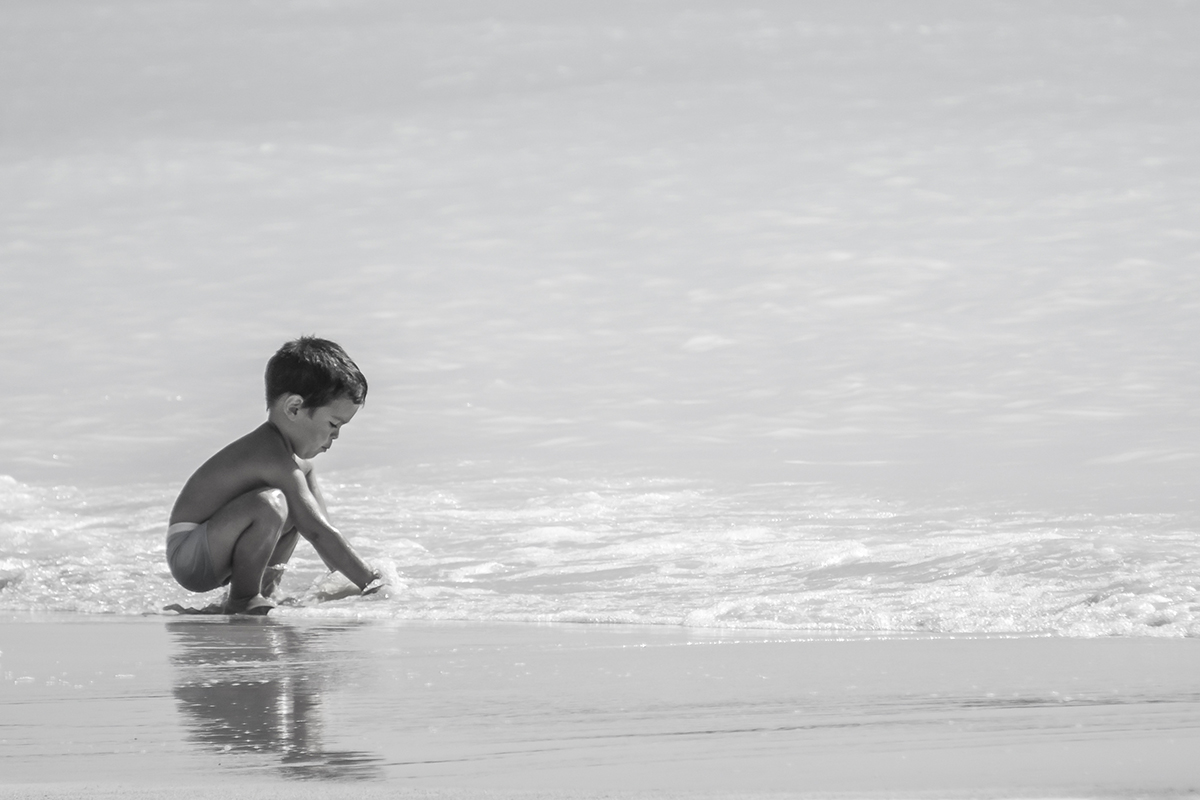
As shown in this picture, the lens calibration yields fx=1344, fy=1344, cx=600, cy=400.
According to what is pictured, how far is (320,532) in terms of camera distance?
4.75m

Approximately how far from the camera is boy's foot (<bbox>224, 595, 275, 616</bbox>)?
4727mm

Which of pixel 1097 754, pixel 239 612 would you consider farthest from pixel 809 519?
pixel 1097 754

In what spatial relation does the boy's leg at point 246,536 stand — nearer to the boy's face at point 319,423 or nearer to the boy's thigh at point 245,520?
the boy's thigh at point 245,520

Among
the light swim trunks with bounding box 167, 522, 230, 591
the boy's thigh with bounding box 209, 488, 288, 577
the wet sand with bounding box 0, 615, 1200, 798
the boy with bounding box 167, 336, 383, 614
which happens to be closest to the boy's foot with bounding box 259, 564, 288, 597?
the boy with bounding box 167, 336, 383, 614

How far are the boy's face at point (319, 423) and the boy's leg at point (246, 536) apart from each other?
26cm

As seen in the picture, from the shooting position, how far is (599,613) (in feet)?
14.9

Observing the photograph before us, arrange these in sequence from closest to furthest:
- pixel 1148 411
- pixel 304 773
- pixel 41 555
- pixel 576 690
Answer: pixel 304 773 → pixel 576 690 → pixel 41 555 → pixel 1148 411

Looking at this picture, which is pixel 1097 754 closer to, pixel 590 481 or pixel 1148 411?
pixel 590 481

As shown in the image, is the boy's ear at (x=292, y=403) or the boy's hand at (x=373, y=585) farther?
the boy's ear at (x=292, y=403)

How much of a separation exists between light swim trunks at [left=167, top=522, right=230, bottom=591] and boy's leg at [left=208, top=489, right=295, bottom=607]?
34 millimetres

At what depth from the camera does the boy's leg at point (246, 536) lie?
473 centimetres

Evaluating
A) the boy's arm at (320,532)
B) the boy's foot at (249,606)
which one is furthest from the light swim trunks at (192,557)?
the boy's arm at (320,532)

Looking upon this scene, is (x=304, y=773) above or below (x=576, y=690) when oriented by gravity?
above

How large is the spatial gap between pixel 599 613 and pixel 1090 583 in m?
1.66
